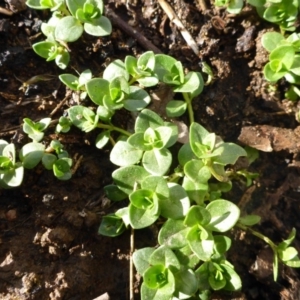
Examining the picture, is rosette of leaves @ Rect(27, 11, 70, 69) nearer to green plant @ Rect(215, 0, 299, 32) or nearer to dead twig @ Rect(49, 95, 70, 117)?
dead twig @ Rect(49, 95, 70, 117)

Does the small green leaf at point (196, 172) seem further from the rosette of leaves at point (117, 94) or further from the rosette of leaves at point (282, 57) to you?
the rosette of leaves at point (282, 57)

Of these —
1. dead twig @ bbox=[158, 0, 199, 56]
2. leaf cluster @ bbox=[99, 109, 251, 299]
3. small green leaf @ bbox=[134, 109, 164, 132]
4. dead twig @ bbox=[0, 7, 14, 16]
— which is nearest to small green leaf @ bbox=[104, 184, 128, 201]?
leaf cluster @ bbox=[99, 109, 251, 299]

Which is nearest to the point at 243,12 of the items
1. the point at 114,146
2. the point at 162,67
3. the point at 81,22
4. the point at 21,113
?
the point at 162,67

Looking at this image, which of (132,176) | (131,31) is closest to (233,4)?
(131,31)

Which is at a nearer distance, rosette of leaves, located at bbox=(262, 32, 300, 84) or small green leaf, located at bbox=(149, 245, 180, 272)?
small green leaf, located at bbox=(149, 245, 180, 272)

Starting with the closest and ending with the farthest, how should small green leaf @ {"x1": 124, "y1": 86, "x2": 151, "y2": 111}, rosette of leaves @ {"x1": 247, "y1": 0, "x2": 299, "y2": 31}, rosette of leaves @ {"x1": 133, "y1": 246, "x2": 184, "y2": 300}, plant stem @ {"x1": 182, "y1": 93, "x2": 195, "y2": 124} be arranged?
rosette of leaves @ {"x1": 133, "y1": 246, "x2": 184, "y2": 300} < small green leaf @ {"x1": 124, "y1": 86, "x2": 151, "y2": 111} < plant stem @ {"x1": 182, "y1": 93, "x2": 195, "y2": 124} < rosette of leaves @ {"x1": 247, "y1": 0, "x2": 299, "y2": 31}

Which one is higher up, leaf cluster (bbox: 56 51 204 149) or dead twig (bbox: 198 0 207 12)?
dead twig (bbox: 198 0 207 12)

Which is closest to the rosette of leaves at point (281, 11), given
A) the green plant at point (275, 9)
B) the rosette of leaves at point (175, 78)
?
the green plant at point (275, 9)

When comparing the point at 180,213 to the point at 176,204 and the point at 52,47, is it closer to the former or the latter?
the point at 176,204
